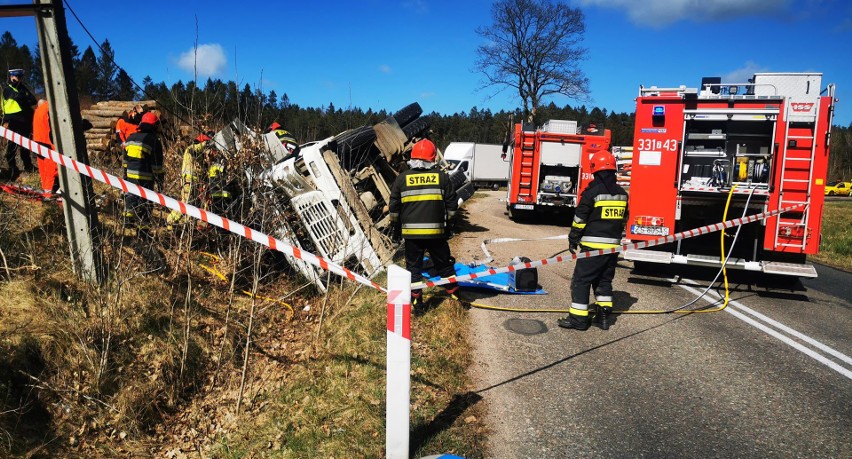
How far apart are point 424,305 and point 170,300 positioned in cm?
265

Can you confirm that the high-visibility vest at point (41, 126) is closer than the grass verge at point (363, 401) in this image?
No

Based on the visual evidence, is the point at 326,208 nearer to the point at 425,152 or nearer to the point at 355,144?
the point at 355,144

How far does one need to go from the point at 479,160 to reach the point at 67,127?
2897cm

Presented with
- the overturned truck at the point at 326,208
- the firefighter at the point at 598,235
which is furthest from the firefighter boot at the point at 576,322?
the overturned truck at the point at 326,208

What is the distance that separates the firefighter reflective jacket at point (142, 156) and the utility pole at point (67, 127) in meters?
2.10

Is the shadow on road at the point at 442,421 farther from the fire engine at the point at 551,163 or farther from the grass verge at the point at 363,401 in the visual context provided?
the fire engine at the point at 551,163

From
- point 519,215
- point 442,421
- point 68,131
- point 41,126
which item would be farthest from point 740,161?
point 41,126

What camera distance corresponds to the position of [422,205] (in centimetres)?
547

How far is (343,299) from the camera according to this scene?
20.2 feet

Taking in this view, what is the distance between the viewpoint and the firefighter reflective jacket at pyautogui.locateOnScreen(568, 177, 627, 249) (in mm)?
5246

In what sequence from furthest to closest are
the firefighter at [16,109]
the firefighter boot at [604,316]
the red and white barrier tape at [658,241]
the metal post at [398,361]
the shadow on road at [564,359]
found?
the firefighter at [16,109]
the firefighter boot at [604,316]
the red and white barrier tape at [658,241]
the shadow on road at [564,359]
the metal post at [398,361]

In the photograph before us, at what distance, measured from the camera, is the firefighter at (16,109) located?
7.14 m

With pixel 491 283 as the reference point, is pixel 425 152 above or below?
above

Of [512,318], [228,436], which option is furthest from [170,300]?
[512,318]
